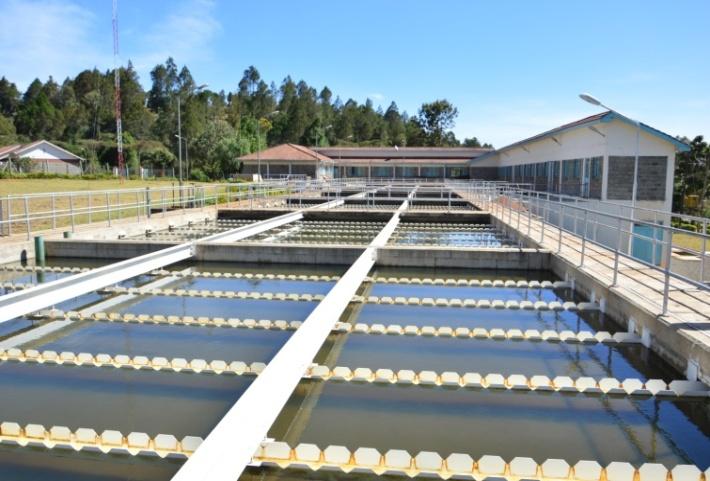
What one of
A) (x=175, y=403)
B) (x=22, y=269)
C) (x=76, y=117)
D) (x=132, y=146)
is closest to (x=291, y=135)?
(x=132, y=146)

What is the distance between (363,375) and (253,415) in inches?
64.4

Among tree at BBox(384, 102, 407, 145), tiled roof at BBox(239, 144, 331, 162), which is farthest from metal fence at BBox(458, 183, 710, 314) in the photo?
tree at BBox(384, 102, 407, 145)

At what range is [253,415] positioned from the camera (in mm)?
4223

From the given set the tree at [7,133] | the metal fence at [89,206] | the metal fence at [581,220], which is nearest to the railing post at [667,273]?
the metal fence at [581,220]

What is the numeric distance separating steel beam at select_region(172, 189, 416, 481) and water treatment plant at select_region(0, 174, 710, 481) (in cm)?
2

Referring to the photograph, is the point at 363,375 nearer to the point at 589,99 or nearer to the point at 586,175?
the point at 589,99

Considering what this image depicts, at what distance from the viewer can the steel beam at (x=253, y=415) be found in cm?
355

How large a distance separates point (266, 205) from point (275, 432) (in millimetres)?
21872

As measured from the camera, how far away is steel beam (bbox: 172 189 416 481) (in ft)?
11.6

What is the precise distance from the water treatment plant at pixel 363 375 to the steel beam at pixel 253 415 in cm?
2

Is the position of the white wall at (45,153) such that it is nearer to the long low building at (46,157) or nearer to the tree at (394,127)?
the long low building at (46,157)

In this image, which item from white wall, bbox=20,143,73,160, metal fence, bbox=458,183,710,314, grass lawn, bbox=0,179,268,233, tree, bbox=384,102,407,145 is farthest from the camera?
tree, bbox=384,102,407,145

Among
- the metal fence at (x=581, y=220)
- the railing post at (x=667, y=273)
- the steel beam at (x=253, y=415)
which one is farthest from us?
the metal fence at (x=581, y=220)

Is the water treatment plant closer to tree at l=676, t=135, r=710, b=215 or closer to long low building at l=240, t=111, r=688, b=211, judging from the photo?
long low building at l=240, t=111, r=688, b=211
